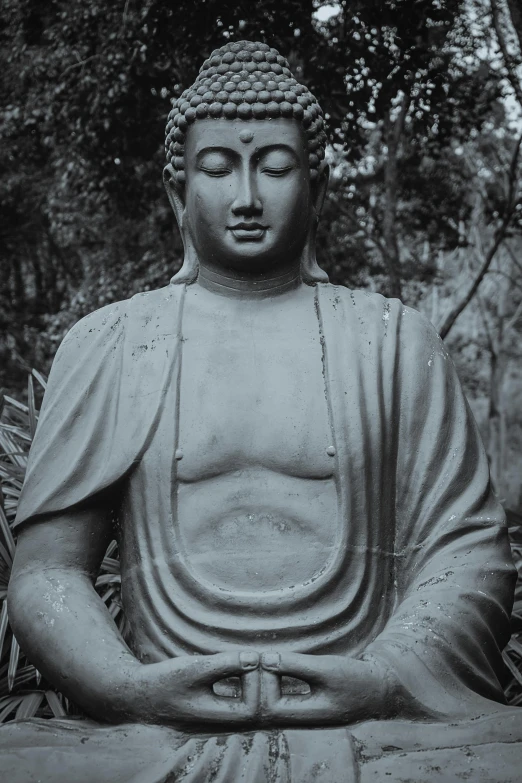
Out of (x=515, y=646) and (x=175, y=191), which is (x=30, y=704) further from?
Answer: (x=175, y=191)

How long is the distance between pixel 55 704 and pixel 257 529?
205 centimetres

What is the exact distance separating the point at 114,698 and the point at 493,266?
55.8 ft

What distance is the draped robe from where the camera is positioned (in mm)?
3326

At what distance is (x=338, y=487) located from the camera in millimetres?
3904

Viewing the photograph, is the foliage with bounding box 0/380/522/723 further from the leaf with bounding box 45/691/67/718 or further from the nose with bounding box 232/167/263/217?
the nose with bounding box 232/167/263/217

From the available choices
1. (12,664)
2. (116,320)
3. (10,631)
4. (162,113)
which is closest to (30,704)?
(12,664)

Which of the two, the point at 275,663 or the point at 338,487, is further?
the point at 338,487

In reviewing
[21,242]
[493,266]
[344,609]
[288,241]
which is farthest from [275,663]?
[493,266]

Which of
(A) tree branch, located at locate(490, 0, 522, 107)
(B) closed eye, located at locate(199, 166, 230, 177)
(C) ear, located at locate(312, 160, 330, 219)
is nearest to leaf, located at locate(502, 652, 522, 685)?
(C) ear, located at locate(312, 160, 330, 219)

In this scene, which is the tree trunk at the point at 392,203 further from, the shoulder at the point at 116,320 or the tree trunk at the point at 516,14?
the shoulder at the point at 116,320

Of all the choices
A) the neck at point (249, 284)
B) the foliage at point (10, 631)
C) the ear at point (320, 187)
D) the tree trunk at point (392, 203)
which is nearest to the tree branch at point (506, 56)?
the tree trunk at point (392, 203)

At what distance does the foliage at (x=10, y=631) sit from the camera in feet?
17.9

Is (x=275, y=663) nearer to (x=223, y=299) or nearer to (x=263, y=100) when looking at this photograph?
(x=223, y=299)

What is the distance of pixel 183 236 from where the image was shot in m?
4.46
